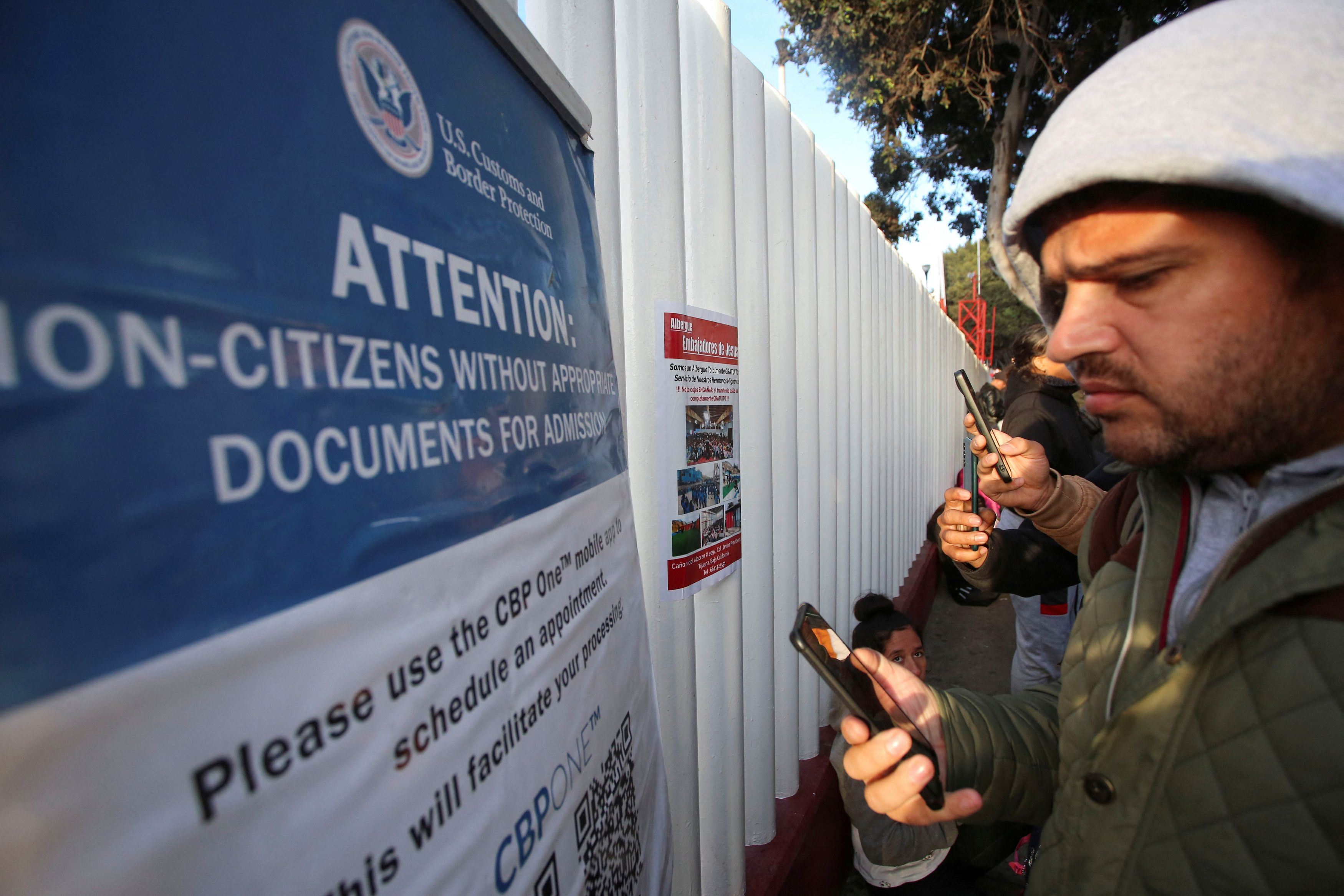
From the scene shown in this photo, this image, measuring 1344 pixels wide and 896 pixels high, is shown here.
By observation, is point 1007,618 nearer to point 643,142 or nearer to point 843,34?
point 643,142

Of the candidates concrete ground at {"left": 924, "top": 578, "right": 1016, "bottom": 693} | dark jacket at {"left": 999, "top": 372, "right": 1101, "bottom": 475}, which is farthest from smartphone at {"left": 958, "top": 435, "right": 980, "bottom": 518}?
concrete ground at {"left": 924, "top": 578, "right": 1016, "bottom": 693}

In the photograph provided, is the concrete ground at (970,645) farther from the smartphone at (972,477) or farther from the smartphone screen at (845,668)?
the smartphone screen at (845,668)

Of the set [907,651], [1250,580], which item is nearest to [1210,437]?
[1250,580]

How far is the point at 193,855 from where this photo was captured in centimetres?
42

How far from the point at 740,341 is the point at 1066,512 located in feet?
4.04

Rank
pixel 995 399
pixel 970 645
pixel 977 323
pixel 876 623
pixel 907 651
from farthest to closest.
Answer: pixel 977 323 → pixel 995 399 → pixel 970 645 → pixel 876 623 → pixel 907 651

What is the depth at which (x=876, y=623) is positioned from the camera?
286 cm

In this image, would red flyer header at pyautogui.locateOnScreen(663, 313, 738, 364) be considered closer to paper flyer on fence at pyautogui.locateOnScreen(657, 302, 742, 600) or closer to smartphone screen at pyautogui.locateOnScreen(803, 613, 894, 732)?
paper flyer on fence at pyautogui.locateOnScreen(657, 302, 742, 600)

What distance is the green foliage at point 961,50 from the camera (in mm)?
8992

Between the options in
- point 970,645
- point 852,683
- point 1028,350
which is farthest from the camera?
point 970,645

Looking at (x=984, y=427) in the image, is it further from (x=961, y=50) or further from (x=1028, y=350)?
(x=961, y=50)

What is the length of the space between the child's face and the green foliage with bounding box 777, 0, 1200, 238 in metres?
9.36

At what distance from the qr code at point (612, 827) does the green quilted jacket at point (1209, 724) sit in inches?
29.8

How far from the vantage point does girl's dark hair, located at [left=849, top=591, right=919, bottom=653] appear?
9.04ft
